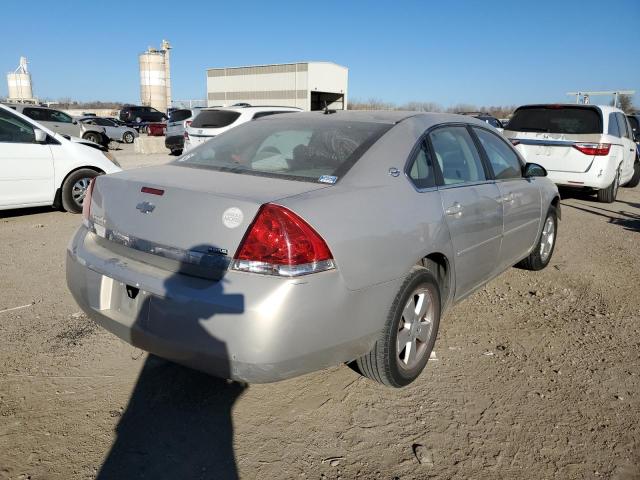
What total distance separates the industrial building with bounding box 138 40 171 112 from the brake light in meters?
65.0

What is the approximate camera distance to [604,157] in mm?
8773

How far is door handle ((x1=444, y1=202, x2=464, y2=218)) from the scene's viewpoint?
3.07 meters

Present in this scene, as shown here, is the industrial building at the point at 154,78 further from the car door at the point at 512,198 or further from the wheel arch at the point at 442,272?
the wheel arch at the point at 442,272

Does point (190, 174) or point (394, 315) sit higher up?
point (190, 174)

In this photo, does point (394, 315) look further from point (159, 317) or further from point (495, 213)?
point (495, 213)

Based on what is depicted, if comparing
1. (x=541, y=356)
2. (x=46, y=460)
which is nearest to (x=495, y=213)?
(x=541, y=356)

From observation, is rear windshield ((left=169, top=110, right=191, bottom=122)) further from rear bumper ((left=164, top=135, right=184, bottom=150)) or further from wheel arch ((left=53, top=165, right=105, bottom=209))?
wheel arch ((left=53, top=165, right=105, bottom=209))

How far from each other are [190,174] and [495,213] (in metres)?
2.15

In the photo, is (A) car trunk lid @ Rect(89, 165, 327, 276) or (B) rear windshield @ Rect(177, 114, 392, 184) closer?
(A) car trunk lid @ Rect(89, 165, 327, 276)

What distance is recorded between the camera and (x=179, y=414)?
2.65 meters

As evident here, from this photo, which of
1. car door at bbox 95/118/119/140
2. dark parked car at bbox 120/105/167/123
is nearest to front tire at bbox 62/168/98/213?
car door at bbox 95/118/119/140

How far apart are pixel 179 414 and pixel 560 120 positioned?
883cm

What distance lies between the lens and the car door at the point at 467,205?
318cm

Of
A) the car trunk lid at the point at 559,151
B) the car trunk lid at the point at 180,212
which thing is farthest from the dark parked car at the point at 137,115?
the car trunk lid at the point at 180,212
